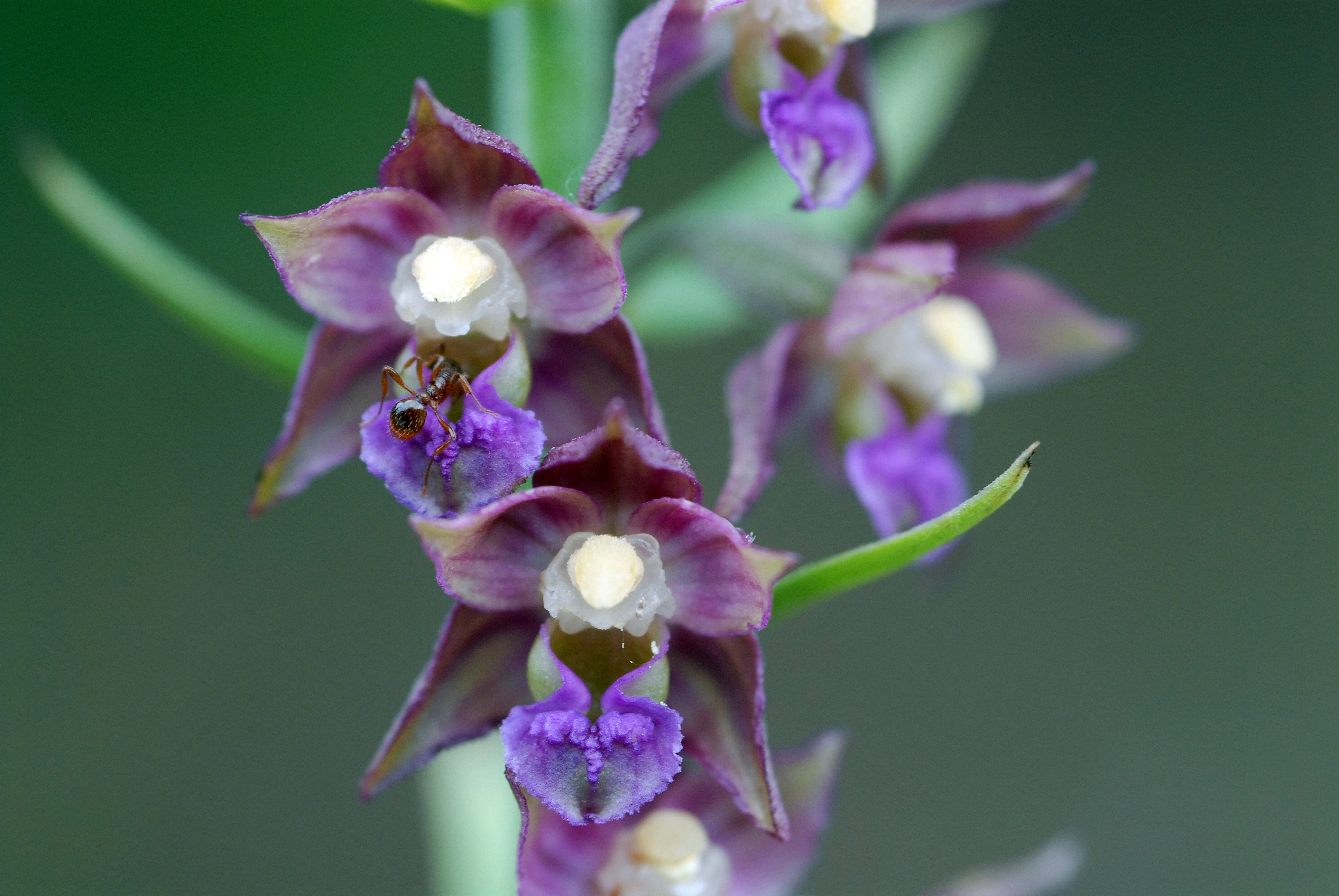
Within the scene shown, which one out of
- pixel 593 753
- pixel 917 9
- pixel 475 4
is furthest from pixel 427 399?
pixel 917 9

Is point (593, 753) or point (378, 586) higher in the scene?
point (593, 753)

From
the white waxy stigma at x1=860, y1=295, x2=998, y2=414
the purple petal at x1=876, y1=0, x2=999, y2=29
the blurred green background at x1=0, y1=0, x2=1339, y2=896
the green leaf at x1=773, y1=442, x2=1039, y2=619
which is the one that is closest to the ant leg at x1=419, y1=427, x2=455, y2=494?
the green leaf at x1=773, y1=442, x2=1039, y2=619

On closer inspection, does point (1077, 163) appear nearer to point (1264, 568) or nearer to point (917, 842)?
point (1264, 568)

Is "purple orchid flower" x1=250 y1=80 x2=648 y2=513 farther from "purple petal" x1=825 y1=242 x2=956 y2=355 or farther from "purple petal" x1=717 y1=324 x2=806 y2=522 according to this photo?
"purple petal" x1=825 y1=242 x2=956 y2=355

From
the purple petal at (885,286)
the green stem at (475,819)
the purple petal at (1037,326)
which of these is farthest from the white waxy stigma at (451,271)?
the green stem at (475,819)

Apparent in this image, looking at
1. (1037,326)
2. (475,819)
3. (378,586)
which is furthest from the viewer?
(378,586)

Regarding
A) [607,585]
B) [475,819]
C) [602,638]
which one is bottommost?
[475,819]

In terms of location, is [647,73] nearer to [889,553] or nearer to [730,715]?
[889,553]
